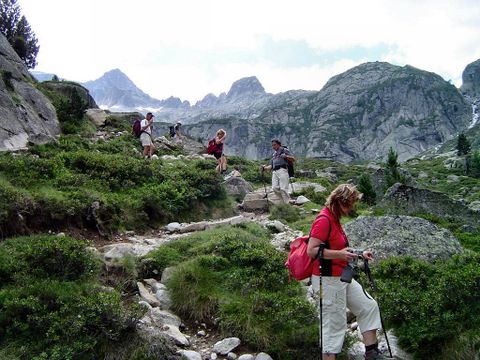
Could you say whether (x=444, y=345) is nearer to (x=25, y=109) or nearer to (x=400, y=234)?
(x=400, y=234)

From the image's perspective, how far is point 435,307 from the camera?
597 centimetres

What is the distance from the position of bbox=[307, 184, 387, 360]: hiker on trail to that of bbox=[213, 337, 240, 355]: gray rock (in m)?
1.60

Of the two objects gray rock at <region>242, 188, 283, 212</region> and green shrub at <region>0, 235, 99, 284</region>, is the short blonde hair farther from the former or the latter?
gray rock at <region>242, 188, 283, 212</region>

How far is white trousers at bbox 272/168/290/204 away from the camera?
1594 cm

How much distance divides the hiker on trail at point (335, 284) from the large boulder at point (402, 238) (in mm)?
3656

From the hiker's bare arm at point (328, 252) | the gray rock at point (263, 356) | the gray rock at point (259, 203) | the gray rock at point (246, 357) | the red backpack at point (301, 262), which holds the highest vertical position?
the hiker's bare arm at point (328, 252)

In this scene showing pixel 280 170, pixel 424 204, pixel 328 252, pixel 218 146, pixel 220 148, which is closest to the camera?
pixel 328 252

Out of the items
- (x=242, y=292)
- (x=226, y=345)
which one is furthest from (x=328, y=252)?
(x=242, y=292)

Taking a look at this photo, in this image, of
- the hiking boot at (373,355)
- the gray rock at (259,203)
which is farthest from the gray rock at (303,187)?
the hiking boot at (373,355)

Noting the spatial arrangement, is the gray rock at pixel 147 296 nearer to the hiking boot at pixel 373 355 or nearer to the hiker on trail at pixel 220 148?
the hiking boot at pixel 373 355

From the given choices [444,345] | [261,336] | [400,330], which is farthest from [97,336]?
[444,345]

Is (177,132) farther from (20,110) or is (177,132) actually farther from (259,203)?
(259,203)

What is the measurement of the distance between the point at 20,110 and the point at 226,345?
55.0 ft

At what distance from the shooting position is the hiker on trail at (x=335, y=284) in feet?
17.5
